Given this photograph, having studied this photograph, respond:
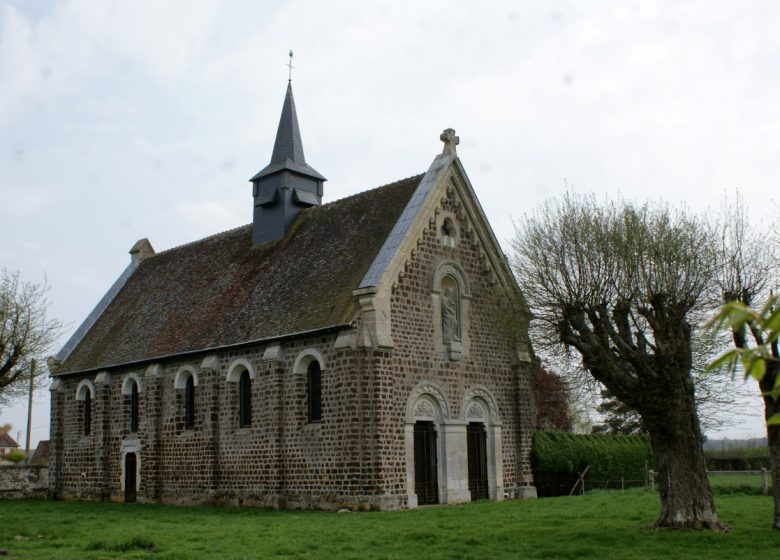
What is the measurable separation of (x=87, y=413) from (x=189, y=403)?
742cm

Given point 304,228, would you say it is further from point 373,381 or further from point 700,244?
point 700,244

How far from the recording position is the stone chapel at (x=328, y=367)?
879 inches

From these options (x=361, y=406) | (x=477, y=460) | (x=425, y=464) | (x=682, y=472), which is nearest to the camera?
(x=682, y=472)

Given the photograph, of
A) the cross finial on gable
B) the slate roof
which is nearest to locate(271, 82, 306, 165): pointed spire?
the slate roof

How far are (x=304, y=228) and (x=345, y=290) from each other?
647cm

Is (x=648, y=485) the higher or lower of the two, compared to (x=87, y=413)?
lower

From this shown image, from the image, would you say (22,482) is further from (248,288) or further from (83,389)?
(248,288)

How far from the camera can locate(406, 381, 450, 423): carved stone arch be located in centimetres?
2308

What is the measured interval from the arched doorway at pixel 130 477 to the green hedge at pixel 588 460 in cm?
1449

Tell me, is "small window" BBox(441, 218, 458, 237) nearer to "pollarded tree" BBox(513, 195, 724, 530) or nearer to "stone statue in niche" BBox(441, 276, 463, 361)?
"stone statue in niche" BBox(441, 276, 463, 361)

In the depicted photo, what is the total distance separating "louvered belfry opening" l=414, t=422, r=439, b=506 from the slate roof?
4280mm

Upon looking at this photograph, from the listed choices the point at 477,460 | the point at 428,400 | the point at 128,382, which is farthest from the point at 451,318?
the point at 128,382

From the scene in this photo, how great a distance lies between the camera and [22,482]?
35.0 m

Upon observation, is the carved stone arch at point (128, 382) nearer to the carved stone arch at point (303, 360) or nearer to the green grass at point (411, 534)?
the green grass at point (411, 534)
